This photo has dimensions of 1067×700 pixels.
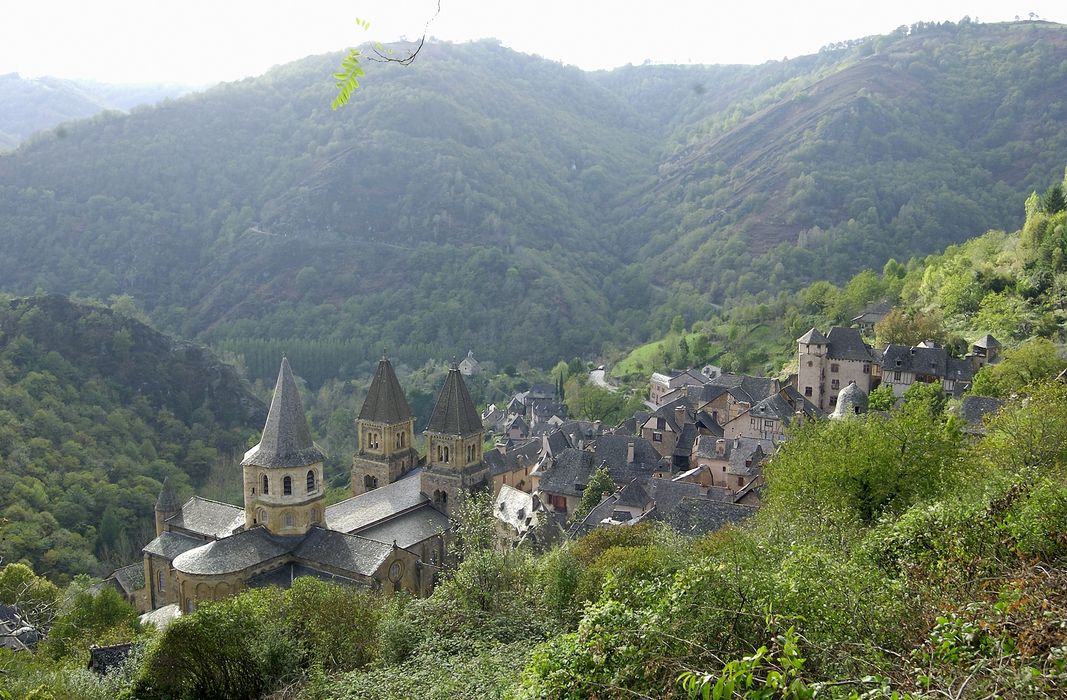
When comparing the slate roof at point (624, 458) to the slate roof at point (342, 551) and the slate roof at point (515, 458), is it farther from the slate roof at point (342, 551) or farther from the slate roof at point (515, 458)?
the slate roof at point (342, 551)

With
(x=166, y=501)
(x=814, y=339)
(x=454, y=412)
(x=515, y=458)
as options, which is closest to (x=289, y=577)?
(x=454, y=412)

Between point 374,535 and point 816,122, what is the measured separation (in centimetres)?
15879

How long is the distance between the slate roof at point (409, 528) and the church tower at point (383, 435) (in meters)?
5.03

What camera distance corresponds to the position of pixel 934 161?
15288 centimetres

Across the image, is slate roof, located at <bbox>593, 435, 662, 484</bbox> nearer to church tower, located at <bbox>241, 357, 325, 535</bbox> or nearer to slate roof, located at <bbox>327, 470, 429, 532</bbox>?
slate roof, located at <bbox>327, 470, 429, 532</bbox>

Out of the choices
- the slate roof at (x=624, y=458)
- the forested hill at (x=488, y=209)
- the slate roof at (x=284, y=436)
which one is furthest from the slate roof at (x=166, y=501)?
the forested hill at (x=488, y=209)

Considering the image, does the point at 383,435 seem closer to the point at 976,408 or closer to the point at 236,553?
the point at 236,553

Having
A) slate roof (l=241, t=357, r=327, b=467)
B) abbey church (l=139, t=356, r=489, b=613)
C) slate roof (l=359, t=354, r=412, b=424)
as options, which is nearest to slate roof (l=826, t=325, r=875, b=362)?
abbey church (l=139, t=356, r=489, b=613)

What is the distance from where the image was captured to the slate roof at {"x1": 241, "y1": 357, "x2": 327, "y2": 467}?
3550 centimetres

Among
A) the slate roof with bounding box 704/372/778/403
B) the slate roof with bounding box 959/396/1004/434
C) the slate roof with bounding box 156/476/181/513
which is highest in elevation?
the slate roof with bounding box 959/396/1004/434

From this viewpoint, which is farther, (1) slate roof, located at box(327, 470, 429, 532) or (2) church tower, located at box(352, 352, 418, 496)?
(2) church tower, located at box(352, 352, 418, 496)

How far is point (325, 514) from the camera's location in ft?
126

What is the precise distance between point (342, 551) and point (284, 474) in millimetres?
4248

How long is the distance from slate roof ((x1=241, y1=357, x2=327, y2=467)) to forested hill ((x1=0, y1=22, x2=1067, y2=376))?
8355cm
